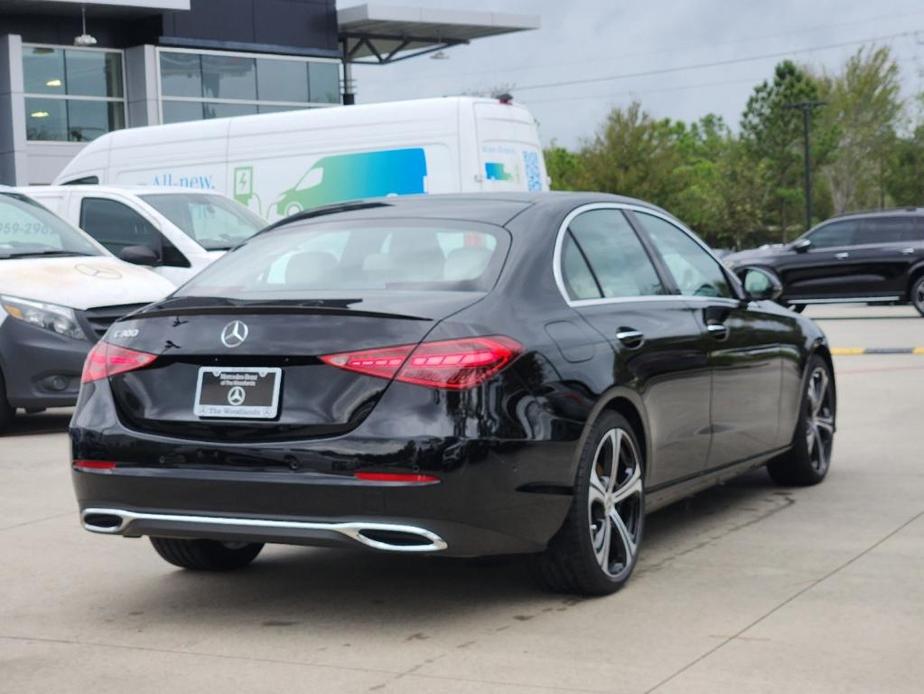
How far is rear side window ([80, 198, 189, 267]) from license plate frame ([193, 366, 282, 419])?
9780 mm

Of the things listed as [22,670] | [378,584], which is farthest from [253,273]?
[22,670]

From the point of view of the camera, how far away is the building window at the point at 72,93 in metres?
43.5

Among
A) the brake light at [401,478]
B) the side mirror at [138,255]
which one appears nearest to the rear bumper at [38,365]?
the side mirror at [138,255]

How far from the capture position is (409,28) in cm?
4950

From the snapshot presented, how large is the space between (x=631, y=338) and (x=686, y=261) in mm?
1165

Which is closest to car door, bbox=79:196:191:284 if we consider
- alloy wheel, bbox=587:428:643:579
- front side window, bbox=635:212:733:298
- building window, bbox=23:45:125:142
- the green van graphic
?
the green van graphic

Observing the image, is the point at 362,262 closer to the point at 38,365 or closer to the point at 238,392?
the point at 238,392

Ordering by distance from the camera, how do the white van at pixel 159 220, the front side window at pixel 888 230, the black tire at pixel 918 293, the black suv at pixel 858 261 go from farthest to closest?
the front side window at pixel 888 230 → the black suv at pixel 858 261 → the black tire at pixel 918 293 → the white van at pixel 159 220

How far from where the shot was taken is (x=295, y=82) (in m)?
48.2

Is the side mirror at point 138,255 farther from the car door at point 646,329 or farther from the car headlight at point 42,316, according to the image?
the car door at point 646,329

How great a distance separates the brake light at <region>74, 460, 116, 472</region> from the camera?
571cm

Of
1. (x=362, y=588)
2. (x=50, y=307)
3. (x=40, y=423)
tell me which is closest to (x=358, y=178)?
(x=40, y=423)

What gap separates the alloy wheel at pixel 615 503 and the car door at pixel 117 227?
946 centimetres

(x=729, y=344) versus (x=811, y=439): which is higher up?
(x=729, y=344)
